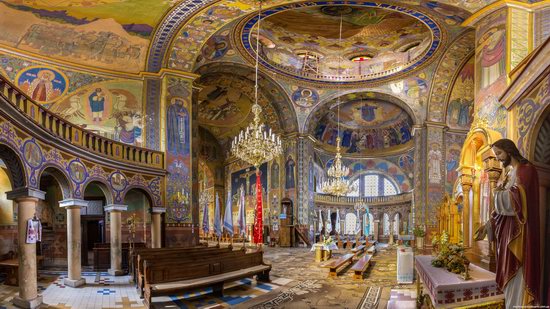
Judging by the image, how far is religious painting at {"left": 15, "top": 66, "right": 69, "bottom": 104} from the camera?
13677 mm

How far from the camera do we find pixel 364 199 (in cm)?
3128

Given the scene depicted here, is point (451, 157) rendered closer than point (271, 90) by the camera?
Yes

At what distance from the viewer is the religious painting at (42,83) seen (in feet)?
44.9

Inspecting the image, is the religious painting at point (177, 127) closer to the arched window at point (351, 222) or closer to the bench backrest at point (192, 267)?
the bench backrest at point (192, 267)

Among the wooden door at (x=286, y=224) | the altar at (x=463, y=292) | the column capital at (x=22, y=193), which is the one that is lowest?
the wooden door at (x=286, y=224)

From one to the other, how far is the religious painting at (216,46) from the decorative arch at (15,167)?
977 centimetres

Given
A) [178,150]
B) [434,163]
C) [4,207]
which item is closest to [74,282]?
[4,207]

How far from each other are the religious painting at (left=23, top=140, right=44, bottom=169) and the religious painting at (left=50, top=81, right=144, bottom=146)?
636 centimetres

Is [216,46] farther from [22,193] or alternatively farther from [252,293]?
[252,293]

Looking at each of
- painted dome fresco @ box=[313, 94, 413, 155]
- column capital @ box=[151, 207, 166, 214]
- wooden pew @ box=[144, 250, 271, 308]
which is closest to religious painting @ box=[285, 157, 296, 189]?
painted dome fresco @ box=[313, 94, 413, 155]

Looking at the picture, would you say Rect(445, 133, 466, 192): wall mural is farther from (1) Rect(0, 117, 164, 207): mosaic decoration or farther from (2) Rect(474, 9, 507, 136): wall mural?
(1) Rect(0, 117, 164, 207): mosaic decoration

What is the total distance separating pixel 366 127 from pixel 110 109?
18.8 meters

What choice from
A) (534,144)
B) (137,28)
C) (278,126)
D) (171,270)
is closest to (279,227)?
(278,126)

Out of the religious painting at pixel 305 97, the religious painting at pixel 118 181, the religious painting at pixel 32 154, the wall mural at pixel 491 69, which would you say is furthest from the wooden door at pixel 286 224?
the religious painting at pixel 32 154
